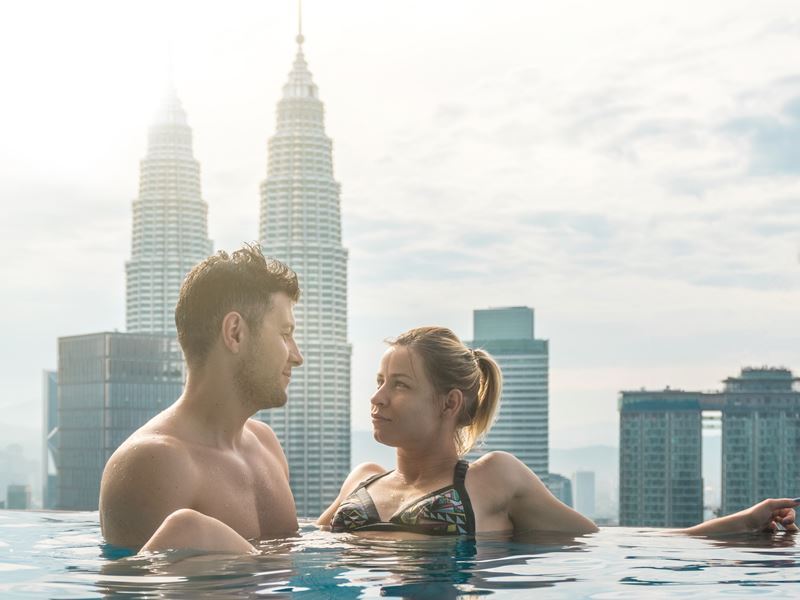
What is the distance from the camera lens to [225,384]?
6203mm

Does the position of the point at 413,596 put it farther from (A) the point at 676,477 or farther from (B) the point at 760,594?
(A) the point at 676,477

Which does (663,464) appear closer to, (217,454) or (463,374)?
(463,374)

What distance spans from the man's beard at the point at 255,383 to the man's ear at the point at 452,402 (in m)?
1.09

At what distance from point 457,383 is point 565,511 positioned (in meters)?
1.00

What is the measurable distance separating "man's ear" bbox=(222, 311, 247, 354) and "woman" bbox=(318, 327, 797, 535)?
38.9 inches

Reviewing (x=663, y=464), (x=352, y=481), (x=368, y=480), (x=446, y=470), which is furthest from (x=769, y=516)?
(x=663, y=464)

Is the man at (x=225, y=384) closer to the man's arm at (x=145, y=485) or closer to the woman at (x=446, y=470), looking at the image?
the man's arm at (x=145, y=485)

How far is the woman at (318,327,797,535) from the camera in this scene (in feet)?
→ 21.9

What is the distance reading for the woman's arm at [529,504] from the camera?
6742mm

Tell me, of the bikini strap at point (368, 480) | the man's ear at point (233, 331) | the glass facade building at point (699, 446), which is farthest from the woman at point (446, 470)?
the glass facade building at point (699, 446)

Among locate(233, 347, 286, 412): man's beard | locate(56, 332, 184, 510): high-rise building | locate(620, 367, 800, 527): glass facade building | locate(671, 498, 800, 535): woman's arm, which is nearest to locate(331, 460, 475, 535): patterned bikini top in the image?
locate(233, 347, 286, 412): man's beard

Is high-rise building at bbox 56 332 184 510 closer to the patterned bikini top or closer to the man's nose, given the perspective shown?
the patterned bikini top

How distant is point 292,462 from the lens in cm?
19625

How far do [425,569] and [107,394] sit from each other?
15688 cm
